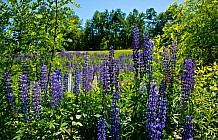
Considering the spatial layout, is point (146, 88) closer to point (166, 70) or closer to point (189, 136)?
point (166, 70)

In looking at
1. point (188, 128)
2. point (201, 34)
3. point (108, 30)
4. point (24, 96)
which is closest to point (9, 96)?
point (24, 96)

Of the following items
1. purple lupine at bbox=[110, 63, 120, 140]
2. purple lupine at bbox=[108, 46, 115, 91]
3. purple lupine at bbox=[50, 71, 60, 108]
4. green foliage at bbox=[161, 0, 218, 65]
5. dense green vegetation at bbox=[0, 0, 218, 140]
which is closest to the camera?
purple lupine at bbox=[110, 63, 120, 140]

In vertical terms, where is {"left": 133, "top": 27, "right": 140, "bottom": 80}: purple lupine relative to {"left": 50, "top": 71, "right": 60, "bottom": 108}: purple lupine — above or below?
above

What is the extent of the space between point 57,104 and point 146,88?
1278mm

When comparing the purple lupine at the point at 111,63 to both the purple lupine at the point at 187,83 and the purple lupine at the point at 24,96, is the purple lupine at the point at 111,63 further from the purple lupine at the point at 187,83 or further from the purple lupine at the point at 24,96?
the purple lupine at the point at 24,96

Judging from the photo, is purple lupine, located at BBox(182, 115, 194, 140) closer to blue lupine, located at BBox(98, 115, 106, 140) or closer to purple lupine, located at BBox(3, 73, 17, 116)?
blue lupine, located at BBox(98, 115, 106, 140)

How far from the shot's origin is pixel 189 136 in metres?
3.40

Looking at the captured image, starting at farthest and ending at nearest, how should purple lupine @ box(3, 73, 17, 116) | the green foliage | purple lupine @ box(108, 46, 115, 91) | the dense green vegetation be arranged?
the green foliage
purple lupine @ box(3, 73, 17, 116)
purple lupine @ box(108, 46, 115, 91)
the dense green vegetation

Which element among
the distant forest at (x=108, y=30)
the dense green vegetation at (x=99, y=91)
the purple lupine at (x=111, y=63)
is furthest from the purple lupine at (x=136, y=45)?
the distant forest at (x=108, y=30)

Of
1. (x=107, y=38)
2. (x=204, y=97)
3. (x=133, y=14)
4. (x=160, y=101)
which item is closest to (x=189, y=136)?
(x=160, y=101)

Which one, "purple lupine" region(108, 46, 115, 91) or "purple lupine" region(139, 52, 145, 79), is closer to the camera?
"purple lupine" region(108, 46, 115, 91)

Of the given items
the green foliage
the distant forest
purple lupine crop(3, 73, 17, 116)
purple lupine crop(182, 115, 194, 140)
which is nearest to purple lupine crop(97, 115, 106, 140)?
purple lupine crop(182, 115, 194, 140)

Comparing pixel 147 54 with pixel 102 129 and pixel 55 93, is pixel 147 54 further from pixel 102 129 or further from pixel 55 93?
pixel 102 129

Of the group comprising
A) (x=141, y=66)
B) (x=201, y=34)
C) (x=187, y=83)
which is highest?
(x=201, y=34)
